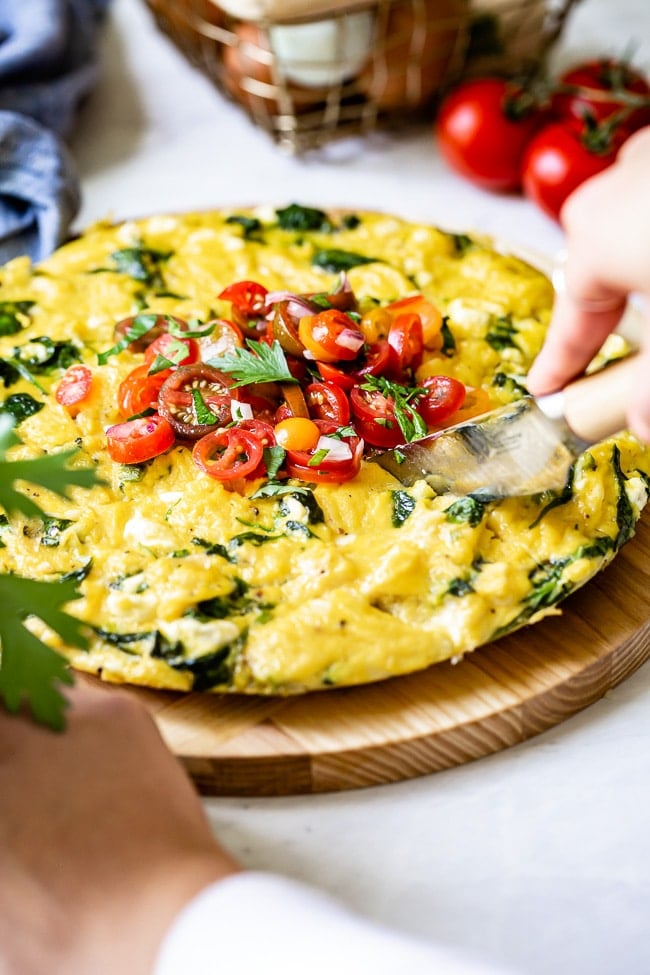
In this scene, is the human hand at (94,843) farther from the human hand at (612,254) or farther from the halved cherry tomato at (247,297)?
the halved cherry tomato at (247,297)

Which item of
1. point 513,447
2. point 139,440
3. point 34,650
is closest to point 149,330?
point 139,440

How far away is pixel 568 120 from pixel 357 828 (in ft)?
12.9

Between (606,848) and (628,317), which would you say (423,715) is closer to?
(606,848)

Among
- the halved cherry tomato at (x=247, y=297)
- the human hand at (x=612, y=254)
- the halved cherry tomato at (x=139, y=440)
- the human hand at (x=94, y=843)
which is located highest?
the human hand at (x=612, y=254)

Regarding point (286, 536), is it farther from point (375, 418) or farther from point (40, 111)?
point (40, 111)

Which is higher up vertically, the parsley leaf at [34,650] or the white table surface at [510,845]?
the parsley leaf at [34,650]

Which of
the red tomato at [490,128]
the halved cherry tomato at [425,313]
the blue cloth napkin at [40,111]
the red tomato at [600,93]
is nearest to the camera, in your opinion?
the halved cherry tomato at [425,313]

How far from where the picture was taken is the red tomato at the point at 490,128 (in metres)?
5.55

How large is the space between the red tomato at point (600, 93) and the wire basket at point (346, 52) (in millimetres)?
497

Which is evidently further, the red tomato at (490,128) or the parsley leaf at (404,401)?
the red tomato at (490,128)

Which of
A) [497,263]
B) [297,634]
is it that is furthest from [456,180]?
[297,634]

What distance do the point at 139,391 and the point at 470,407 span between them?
1139 mm

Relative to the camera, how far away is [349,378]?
373 cm

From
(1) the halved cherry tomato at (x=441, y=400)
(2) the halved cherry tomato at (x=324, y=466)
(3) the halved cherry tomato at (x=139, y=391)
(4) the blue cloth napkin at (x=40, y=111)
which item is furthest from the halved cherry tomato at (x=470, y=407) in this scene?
(4) the blue cloth napkin at (x=40, y=111)
